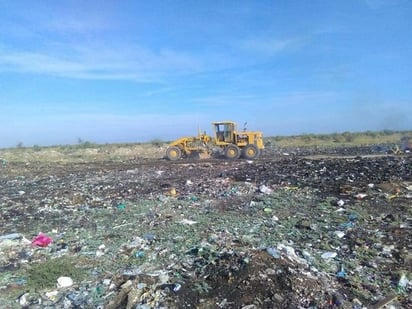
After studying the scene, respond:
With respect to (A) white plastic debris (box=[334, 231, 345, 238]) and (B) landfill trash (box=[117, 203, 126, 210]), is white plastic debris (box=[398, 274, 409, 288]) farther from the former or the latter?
(B) landfill trash (box=[117, 203, 126, 210])

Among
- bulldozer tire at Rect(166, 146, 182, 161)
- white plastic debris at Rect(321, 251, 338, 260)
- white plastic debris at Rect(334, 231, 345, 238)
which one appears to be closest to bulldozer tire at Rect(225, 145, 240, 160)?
bulldozer tire at Rect(166, 146, 182, 161)

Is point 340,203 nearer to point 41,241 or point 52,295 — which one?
point 41,241

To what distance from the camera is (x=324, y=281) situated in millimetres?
4145

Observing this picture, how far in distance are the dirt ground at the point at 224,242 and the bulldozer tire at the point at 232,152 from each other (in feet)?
23.0

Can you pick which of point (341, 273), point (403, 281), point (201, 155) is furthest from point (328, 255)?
point (201, 155)

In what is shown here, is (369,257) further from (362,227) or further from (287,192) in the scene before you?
(287,192)

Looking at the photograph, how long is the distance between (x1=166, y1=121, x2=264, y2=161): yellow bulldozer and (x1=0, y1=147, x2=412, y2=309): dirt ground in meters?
7.18

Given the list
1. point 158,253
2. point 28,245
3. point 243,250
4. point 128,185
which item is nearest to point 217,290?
point 243,250

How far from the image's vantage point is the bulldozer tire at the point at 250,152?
59.0ft

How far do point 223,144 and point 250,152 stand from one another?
4.39ft

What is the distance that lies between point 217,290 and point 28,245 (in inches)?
128

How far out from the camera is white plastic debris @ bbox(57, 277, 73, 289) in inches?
167

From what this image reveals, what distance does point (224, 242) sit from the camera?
526 cm

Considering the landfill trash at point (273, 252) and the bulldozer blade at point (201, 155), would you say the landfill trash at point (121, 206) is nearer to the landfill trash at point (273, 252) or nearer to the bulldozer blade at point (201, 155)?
the landfill trash at point (273, 252)
